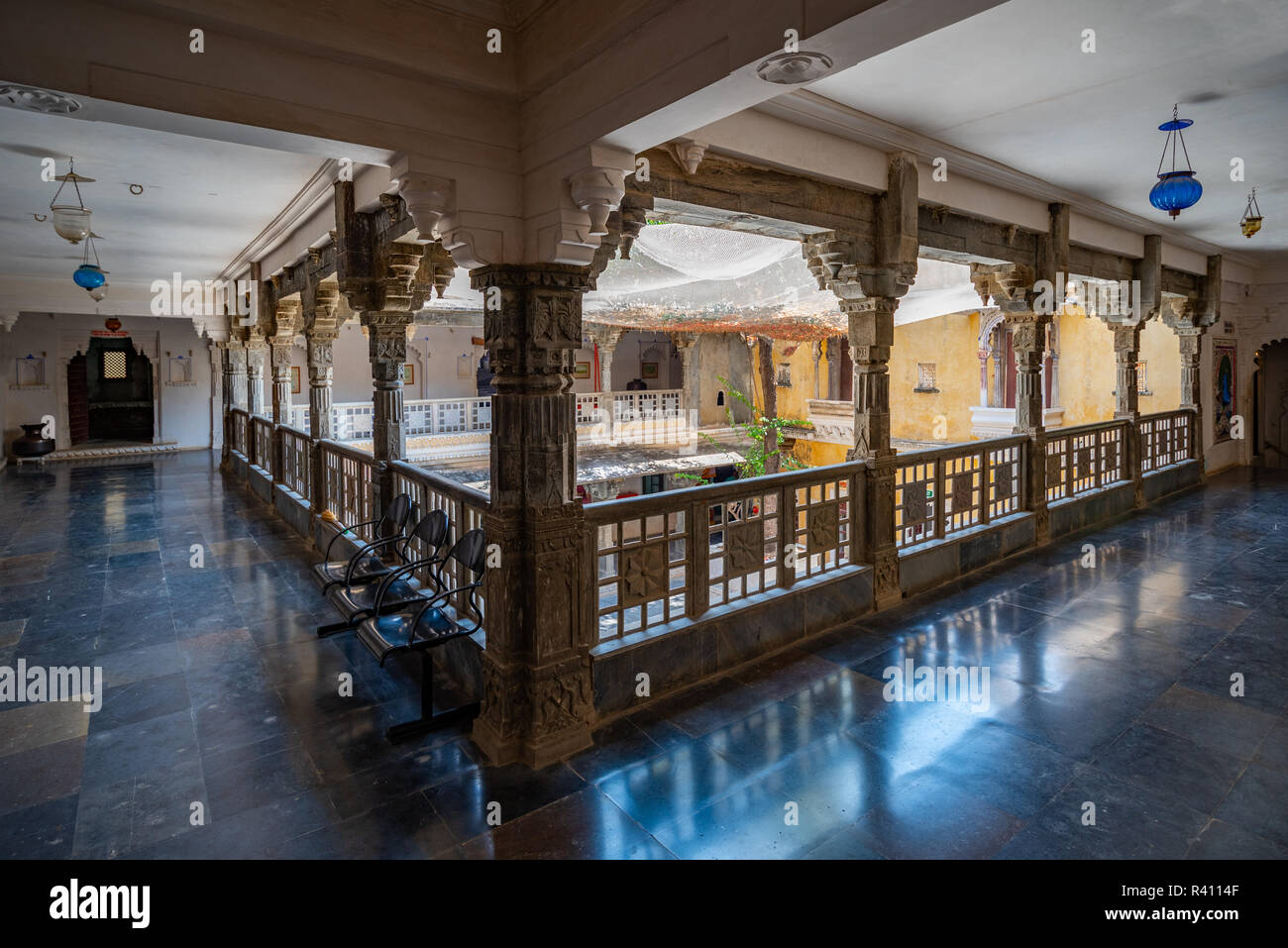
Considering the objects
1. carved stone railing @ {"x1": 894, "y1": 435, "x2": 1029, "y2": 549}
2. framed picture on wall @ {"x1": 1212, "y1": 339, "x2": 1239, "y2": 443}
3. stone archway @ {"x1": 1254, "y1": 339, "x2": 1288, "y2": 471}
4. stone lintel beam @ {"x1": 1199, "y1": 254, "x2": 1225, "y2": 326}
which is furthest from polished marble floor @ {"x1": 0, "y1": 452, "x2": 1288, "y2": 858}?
stone archway @ {"x1": 1254, "y1": 339, "x2": 1288, "y2": 471}

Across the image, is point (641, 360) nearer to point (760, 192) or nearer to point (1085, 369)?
point (1085, 369)

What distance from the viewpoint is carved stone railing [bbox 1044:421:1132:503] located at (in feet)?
25.2

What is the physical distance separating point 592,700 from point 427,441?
10634mm

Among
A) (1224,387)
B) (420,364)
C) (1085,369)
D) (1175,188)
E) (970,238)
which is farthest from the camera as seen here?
(420,364)

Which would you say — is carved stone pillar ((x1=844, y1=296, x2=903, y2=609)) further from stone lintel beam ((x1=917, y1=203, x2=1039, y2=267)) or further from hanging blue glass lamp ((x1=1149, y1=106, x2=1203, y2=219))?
hanging blue glass lamp ((x1=1149, y1=106, x2=1203, y2=219))

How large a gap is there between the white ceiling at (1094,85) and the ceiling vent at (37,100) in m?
3.51

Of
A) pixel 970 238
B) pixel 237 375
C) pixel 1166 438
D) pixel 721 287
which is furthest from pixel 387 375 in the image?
pixel 1166 438

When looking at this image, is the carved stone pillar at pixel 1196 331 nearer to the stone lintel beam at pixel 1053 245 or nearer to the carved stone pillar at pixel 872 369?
the stone lintel beam at pixel 1053 245

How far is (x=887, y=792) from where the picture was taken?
298 centimetres

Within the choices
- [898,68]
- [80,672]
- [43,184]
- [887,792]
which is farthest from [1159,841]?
[43,184]

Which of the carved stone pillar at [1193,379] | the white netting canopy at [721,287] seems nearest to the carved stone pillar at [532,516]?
the white netting canopy at [721,287]

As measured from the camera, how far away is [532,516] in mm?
3371

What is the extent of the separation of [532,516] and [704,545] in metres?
1.22

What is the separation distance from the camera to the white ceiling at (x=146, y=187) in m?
4.60
